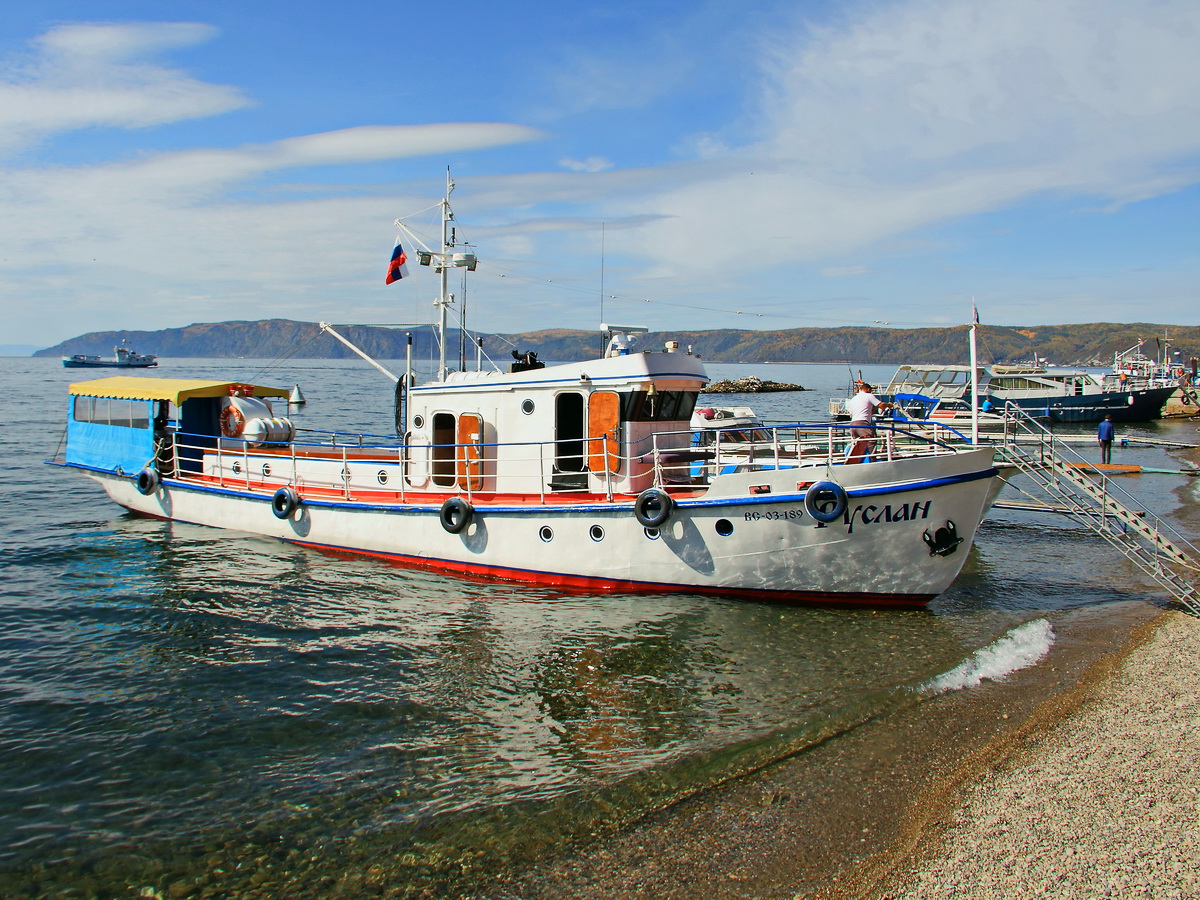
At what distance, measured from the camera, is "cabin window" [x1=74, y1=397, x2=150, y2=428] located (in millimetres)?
18141

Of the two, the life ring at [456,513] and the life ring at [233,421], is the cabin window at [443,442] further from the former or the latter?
the life ring at [233,421]

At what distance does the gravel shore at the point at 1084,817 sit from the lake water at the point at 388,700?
158 centimetres

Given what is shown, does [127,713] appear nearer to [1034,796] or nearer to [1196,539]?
[1034,796]

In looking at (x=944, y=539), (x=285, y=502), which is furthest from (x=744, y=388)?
(x=944, y=539)

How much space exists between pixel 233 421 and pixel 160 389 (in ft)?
5.63

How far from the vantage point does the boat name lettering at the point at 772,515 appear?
11492 mm

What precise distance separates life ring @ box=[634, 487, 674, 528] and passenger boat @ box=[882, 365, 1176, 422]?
132 feet

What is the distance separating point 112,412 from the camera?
18.7m

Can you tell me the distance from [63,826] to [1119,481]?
28487 millimetres

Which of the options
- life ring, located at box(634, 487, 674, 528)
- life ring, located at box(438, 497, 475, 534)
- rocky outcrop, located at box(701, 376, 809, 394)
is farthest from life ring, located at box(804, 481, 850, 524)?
rocky outcrop, located at box(701, 376, 809, 394)

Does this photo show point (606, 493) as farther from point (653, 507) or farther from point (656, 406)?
point (656, 406)

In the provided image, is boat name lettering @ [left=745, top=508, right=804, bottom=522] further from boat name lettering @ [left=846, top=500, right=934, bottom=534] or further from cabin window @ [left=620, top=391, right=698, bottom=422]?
cabin window @ [left=620, top=391, right=698, bottom=422]

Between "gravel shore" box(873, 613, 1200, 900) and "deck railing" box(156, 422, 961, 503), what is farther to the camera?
"deck railing" box(156, 422, 961, 503)

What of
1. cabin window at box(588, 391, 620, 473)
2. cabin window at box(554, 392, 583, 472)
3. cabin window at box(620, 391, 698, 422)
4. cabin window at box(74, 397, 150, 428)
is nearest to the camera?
cabin window at box(620, 391, 698, 422)
